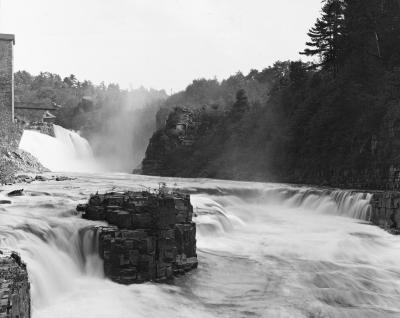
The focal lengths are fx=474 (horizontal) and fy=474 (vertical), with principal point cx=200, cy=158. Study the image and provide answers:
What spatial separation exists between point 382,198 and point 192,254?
11.5 meters

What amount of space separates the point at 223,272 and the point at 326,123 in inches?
987

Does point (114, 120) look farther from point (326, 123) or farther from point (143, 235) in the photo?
point (143, 235)

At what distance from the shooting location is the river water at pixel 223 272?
400 inches

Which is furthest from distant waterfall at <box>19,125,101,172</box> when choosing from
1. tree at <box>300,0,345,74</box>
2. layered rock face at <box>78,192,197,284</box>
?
layered rock face at <box>78,192,197,284</box>

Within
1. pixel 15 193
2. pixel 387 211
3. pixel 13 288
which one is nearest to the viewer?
pixel 13 288

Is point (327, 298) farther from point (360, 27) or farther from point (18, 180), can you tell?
point (360, 27)

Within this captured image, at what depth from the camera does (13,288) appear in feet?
21.2

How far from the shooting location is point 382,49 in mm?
35750

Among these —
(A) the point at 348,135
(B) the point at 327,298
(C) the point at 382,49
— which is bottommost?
(B) the point at 327,298

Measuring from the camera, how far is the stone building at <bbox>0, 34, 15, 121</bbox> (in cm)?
3818

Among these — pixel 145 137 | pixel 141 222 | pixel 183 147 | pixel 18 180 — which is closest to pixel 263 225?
pixel 141 222

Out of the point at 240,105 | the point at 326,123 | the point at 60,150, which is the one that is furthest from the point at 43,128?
the point at 326,123

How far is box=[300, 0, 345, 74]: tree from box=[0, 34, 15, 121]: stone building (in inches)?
1023

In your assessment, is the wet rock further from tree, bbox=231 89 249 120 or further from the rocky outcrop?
tree, bbox=231 89 249 120
